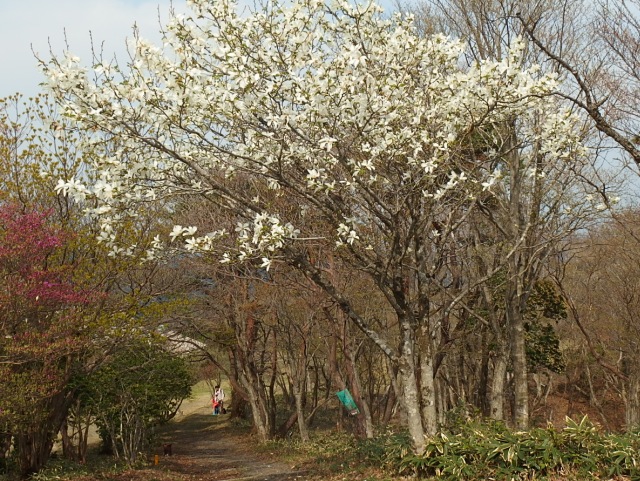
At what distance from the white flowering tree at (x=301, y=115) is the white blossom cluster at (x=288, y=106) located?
0.02 m

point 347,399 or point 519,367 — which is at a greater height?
point 519,367

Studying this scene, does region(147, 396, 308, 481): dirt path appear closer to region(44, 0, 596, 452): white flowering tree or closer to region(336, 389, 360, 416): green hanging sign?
region(336, 389, 360, 416): green hanging sign

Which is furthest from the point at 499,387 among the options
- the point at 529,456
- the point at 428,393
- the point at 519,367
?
the point at 529,456

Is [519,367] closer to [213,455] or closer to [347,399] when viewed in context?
[347,399]

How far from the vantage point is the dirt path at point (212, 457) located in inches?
593

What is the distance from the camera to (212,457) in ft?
68.6

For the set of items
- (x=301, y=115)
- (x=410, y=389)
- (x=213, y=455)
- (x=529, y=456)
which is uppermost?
(x=301, y=115)

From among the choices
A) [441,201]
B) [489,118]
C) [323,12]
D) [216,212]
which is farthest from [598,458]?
[216,212]

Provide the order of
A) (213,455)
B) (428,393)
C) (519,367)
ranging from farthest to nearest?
1. (213,455)
2. (519,367)
3. (428,393)

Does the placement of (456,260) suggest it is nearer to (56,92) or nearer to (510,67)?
(510,67)

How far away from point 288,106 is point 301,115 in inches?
17.2

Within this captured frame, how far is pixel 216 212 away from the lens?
16.4 m

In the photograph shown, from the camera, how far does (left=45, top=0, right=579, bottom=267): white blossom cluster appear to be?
7.52 m

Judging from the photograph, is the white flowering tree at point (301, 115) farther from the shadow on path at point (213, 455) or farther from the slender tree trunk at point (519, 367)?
the shadow on path at point (213, 455)
